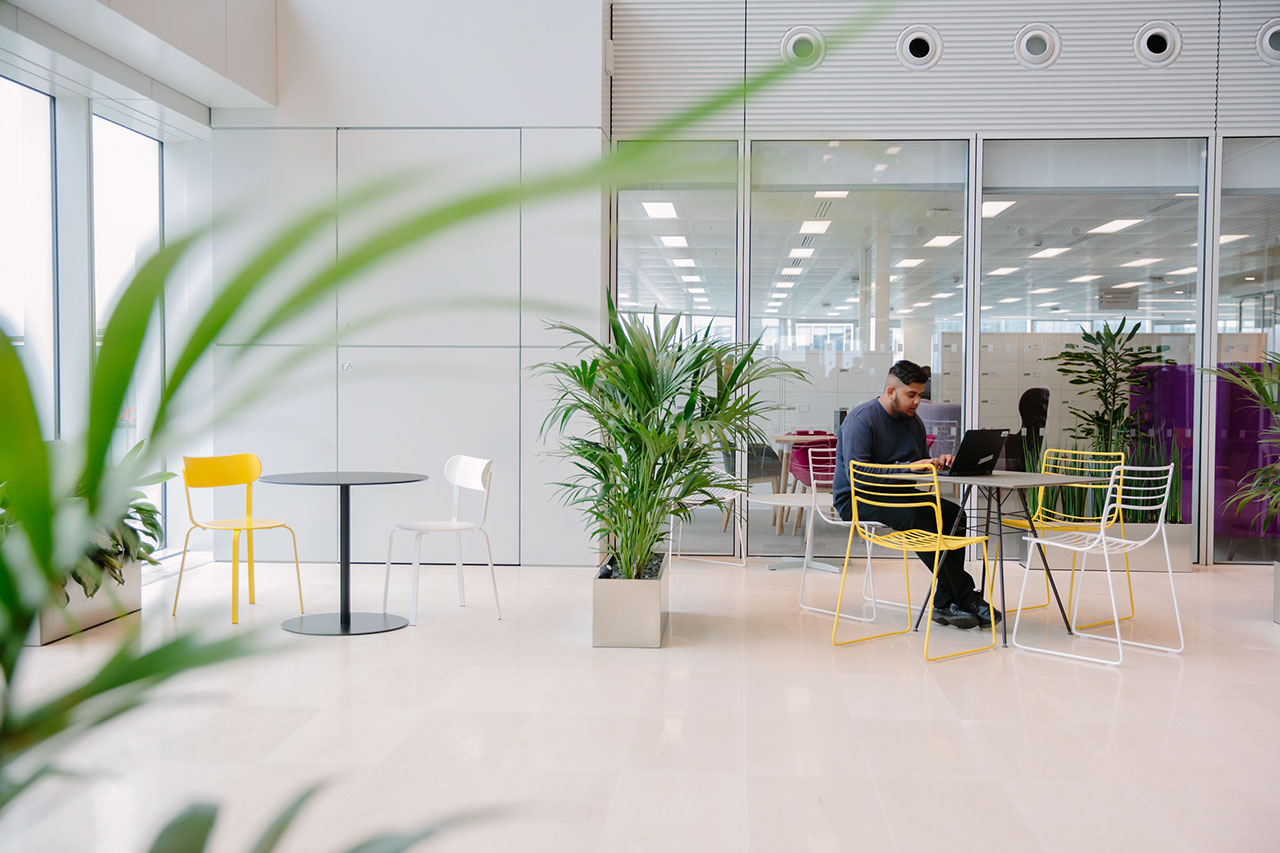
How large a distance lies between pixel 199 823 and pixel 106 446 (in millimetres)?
205

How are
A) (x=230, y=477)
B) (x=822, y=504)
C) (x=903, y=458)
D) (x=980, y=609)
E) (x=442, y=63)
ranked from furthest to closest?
(x=442, y=63) < (x=822, y=504) < (x=230, y=477) < (x=903, y=458) < (x=980, y=609)

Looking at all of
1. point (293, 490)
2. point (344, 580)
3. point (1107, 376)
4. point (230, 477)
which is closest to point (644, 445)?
point (344, 580)

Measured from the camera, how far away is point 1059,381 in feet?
23.6

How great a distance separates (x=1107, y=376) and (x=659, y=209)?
3.60 meters

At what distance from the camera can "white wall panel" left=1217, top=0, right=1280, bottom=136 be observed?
22.7 ft

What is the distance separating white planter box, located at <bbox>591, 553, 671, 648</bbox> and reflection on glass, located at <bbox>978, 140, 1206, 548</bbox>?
148 inches

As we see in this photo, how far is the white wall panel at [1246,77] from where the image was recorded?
22.7 ft

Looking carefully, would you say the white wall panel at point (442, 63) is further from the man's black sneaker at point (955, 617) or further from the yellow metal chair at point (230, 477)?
the man's black sneaker at point (955, 617)

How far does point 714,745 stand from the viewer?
3.35m

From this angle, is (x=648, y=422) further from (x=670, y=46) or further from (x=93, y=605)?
(x=670, y=46)

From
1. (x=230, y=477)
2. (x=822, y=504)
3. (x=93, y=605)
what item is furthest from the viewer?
(x=822, y=504)

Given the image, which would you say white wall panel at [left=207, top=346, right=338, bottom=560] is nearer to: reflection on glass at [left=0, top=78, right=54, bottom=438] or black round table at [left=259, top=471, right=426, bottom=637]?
reflection on glass at [left=0, top=78, right=54, bottom=438]

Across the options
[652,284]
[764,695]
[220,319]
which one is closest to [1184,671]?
[764,695]

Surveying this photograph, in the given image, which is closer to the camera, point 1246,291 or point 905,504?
point 905,504
